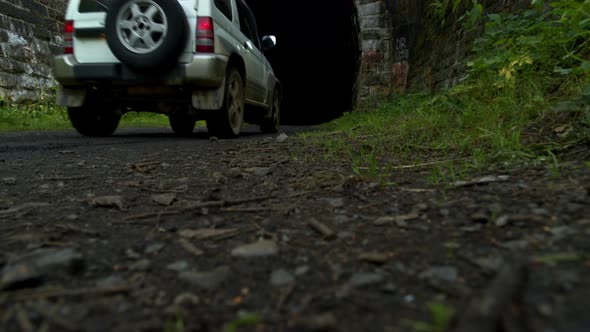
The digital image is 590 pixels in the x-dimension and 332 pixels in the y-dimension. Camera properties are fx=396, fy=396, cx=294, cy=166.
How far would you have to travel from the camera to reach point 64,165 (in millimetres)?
2469

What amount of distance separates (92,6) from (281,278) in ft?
13.5

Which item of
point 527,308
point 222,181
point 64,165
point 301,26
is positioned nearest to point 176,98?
point 64,165

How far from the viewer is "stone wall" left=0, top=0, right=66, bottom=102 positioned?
697cm

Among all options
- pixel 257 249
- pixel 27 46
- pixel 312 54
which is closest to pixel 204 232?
pixel 257 249

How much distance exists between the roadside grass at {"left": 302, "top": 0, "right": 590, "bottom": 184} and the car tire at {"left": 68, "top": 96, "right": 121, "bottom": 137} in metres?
2.66

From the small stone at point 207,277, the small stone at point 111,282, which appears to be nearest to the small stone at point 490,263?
the small stone at point 207,277

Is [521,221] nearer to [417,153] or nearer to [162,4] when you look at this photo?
[417,153]

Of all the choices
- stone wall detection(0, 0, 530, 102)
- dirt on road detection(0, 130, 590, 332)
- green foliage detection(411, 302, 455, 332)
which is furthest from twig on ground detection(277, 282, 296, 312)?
stone wall detection(0, 0, 530, 102)

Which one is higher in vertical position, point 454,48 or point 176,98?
point 454,48

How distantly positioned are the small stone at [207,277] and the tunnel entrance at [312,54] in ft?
31.6

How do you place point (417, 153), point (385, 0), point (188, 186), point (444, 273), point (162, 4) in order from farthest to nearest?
point (385, 0) < point (162, 4) < point (417, 153) < point (188, 186) < point (444, 273)

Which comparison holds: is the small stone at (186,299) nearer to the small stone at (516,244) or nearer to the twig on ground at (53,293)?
the twig on ground at (53,293)

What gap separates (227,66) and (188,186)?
2.84m

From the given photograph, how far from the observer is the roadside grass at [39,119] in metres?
6.08
